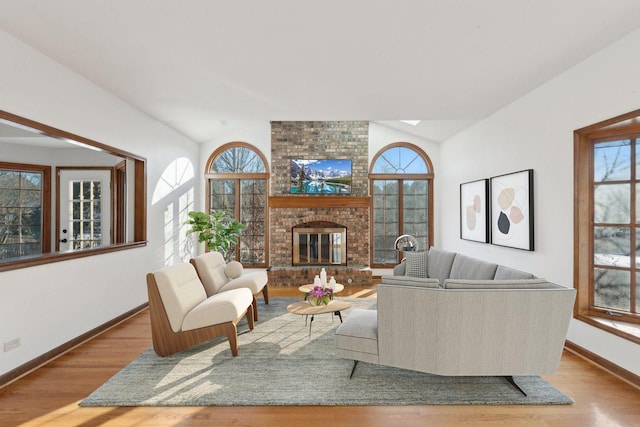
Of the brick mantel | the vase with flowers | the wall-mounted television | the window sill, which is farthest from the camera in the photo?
the wall-mounted television

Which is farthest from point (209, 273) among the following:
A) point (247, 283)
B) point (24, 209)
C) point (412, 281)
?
point (24, 209)

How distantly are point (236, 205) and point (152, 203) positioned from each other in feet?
6.88

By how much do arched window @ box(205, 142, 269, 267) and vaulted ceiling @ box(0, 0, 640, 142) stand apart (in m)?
2.77

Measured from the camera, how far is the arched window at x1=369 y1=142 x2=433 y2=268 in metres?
6.66

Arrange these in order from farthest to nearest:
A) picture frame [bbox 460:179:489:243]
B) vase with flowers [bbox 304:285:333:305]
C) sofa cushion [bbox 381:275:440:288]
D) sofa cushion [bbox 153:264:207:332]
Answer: picture frame [bbox 460:179:489:243] → vase with flowers [bbox 304:285:333:305] → sofa cushion [bbox 153:264:207:332] → sofa cushion [bbox 381:275:440:288]

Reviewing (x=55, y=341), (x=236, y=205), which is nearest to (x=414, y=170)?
(x=236, y=205)

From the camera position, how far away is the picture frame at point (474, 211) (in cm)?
465

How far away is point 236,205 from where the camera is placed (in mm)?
6758

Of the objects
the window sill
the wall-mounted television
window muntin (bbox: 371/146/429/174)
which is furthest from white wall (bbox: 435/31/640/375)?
A: the wall-mounted television

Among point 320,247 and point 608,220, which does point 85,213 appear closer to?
point 320,247

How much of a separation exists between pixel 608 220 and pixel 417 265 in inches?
91.0

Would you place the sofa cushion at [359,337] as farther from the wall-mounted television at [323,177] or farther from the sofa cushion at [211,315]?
the wall-mounted television at [323,177]

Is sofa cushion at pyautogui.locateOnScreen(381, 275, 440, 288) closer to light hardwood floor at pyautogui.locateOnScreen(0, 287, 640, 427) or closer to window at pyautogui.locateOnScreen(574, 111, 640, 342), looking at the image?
light hardwood floor at pyautogui.locateOnScreen(0, 287, 640, 427)

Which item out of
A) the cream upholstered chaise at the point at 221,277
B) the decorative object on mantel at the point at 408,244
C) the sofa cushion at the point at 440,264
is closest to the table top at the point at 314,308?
the cream upholstered chaise at the point at 221,277
